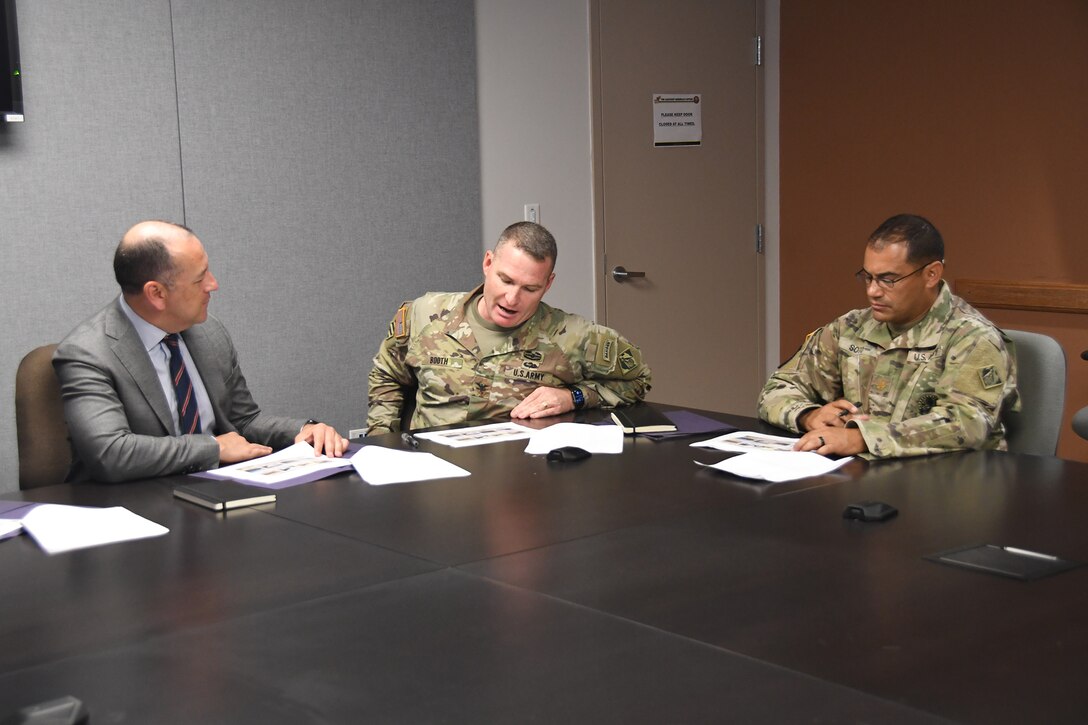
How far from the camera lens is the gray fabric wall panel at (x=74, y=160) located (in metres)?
3.62

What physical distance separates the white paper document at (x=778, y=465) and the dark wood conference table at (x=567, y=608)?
0.15ft

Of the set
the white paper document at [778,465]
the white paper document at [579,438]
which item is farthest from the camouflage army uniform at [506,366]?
the white paper document at [778,465]

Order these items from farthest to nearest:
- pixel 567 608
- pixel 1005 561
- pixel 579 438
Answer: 1. pixel 579 438
2. pixel 1005 561
3. pixel 567 608

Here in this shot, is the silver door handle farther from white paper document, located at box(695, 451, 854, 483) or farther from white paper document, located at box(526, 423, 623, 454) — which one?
white paper document, located at box(695, 451, 854, 483)

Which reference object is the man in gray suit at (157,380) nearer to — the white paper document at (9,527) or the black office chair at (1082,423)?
the white paper document at (9,527)

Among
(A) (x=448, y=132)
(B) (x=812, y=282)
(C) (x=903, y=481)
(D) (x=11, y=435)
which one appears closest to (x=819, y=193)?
(B) (x=812, y=282)

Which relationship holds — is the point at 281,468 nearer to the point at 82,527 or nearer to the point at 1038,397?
the point at 82,527

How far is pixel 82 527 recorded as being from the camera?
204 centimetres

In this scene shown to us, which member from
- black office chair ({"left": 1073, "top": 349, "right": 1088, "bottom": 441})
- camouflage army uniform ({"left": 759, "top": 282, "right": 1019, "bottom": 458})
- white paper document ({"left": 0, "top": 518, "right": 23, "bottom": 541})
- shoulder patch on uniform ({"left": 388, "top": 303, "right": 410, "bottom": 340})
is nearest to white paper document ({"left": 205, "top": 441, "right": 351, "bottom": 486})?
white paper document ({"left": 0, "top": 518, "right": 23, "bottom": 541})

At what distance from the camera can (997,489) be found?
2.22 metres

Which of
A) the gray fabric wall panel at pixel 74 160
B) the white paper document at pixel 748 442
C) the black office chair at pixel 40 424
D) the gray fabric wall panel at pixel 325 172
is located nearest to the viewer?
the white paper document at pixel 748 442

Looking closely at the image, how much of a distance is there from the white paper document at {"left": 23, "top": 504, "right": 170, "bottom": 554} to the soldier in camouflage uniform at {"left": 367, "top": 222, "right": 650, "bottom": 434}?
1.33m

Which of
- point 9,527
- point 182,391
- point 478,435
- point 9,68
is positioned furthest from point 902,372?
point 9,68

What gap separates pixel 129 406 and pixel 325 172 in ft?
5.84
